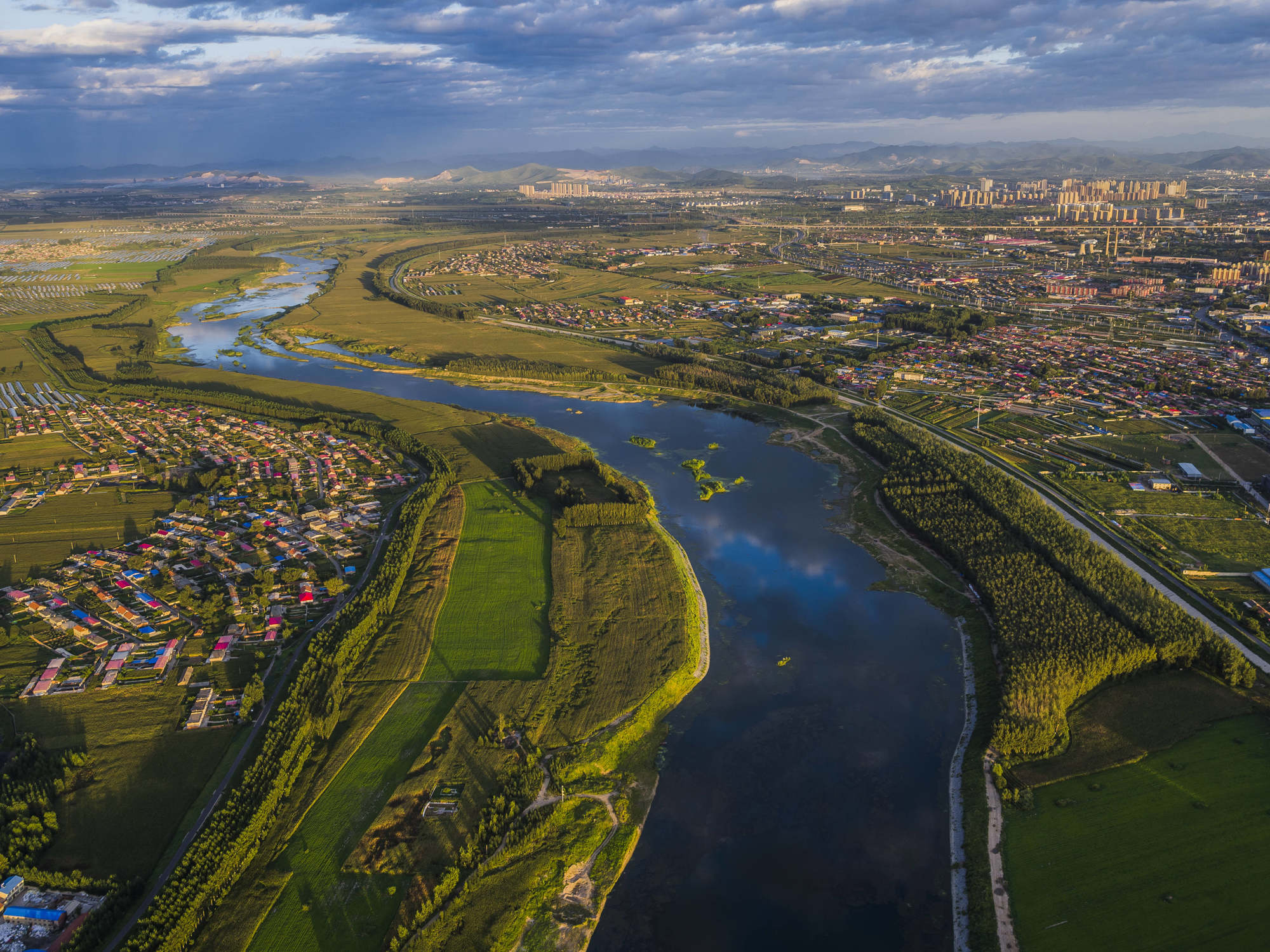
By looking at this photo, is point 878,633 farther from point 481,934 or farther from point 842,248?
point 842,248

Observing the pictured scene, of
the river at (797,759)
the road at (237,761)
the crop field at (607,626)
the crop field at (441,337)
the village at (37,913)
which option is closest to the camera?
the village at (37,913)

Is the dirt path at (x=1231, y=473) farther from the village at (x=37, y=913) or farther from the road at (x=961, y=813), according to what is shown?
the village at (x=37, y=913)

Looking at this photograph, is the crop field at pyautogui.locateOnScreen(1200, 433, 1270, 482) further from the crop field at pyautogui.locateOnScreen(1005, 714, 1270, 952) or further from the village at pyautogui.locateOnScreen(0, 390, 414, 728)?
the village at pyautogui.locateOnScreen(0, 390, 414, 728)

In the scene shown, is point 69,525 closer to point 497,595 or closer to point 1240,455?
point 497,595

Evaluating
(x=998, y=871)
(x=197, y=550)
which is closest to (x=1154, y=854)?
(x=998, y=871)

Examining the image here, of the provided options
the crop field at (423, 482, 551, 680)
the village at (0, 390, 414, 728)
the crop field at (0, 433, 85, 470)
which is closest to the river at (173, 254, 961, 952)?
the crop field at (423, 482, 551, 680)

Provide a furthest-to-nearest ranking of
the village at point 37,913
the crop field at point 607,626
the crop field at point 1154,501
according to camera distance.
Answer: the crop field at point 1154,501
the crop field at point 607,626
the village at point 37,913

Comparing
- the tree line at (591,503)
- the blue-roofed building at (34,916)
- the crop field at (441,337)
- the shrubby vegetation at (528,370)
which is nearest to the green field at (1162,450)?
the tree line at (591,503)
